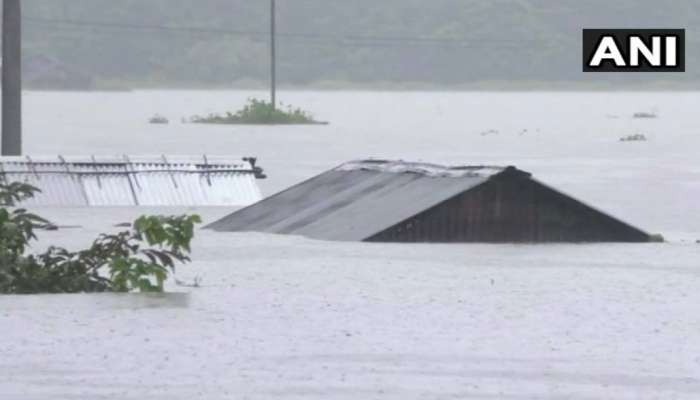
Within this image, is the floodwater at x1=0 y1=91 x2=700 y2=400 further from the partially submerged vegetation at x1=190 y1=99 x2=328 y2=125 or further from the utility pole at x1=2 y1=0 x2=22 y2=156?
the partially submerged vegetation at x1=190 y1=99 x2=328 y2=125

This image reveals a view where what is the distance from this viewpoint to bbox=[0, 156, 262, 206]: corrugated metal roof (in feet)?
89.5

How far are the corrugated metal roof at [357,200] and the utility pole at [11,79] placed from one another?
18.3 feet

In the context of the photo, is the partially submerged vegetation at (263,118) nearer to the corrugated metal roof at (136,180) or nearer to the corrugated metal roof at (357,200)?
the corrugated metal roof at (136,180)

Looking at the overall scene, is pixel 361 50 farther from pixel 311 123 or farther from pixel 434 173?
pixel 434 173

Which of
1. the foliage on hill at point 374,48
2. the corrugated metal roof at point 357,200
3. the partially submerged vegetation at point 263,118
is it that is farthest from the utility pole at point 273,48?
the foliage on hill at point 374,48

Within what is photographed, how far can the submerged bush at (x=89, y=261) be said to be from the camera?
15.2m

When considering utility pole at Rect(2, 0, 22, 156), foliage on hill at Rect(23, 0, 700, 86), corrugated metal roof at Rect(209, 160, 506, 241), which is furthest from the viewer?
foliage on hill at Rect(23, 0, 700, 86)

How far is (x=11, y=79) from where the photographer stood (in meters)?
29.2

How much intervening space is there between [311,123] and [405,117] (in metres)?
18.2

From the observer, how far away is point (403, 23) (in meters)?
198

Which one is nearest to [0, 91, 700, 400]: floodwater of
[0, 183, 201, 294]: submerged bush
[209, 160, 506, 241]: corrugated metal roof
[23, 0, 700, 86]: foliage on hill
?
[0, 183, 201, 294]: submerged bush

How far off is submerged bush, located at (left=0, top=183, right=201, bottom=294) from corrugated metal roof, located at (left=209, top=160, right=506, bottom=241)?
17.3 ft

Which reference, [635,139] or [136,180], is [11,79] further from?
[635,139]

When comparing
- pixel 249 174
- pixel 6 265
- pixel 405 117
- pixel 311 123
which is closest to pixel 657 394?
pixel 6 265
